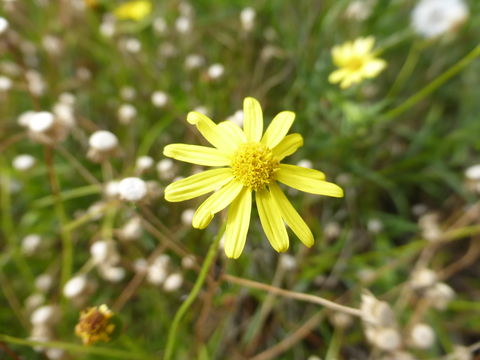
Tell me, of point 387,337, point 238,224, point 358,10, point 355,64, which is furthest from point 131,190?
point 358,10

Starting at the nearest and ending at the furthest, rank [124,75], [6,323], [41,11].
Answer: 1. [6,323]
2. [124,75]
3. [41,11]

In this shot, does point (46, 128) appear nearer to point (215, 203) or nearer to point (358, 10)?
point (215, 203)

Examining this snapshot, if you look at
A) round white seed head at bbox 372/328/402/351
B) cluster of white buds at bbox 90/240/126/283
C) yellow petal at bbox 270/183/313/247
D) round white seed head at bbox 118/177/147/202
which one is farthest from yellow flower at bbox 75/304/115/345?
round white seed head at bbox 372/328/402/351

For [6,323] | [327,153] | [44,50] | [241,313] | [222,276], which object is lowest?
[6,323]

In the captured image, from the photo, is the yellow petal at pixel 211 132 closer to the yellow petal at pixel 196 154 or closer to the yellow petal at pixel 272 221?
the yellow petal at pixel 196 154

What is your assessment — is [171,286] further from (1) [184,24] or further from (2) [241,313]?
(1) [184,24]

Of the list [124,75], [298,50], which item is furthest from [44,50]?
[298,50]

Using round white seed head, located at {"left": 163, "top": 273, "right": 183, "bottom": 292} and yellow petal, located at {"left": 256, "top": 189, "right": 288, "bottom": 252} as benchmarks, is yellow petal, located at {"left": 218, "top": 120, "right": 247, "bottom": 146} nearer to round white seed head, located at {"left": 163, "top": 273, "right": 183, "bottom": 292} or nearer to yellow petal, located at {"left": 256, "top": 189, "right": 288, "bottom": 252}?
yellow petal, located at {"left": 256, "top": 189, "right": 288, "bottom": 252}
